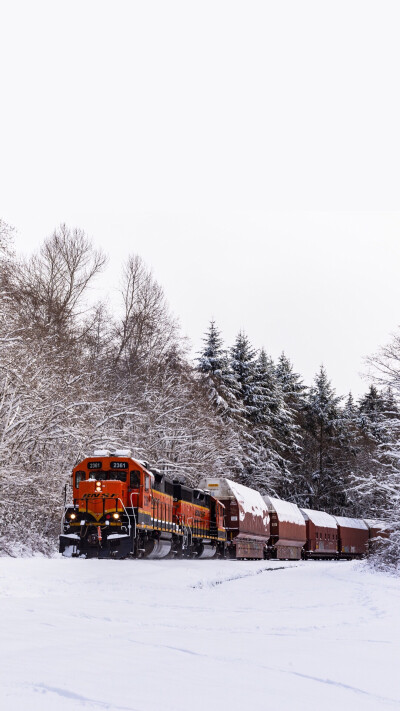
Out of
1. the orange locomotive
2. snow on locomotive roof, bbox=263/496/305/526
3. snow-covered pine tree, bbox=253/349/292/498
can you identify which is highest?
snow-covered pine tree, bbox=253/349/292/498

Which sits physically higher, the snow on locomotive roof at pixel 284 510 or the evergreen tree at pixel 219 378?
the evergreen tree at pixel 219 378

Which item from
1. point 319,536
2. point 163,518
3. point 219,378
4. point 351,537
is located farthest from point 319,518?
point 163,518

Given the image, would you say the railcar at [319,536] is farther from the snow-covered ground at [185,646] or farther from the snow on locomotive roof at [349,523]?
the snow-covered ground at [185,646]

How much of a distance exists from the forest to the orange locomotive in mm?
2530

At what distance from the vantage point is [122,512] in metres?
24.9

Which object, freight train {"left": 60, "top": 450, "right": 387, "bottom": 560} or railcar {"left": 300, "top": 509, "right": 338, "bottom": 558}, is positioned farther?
railcar {"left": 300, "top": 509, "right": 338, "bottom": 558}

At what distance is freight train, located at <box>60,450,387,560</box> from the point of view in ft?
79.8

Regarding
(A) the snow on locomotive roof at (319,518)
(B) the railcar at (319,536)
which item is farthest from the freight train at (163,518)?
(A) the snow on locomotive roof at (319,518)

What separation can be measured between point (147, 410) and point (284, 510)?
10734 mm

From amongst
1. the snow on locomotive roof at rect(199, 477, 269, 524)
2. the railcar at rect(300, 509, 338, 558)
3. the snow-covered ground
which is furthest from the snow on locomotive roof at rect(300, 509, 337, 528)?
the snow-covered ground

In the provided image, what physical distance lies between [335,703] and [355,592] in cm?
1234

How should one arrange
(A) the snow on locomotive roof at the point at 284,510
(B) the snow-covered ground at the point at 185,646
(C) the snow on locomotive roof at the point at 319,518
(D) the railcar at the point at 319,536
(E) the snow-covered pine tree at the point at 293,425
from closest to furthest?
(B) the snow-covered ground at the point at 185,646
(A) the snow on locomotive roof at the point at 284,510
(D) the railcar at the point at 319,536
(C) the snow on locomotive roof at the point at 319,518
(E) the snow-covered pine tree at the point at 293,425

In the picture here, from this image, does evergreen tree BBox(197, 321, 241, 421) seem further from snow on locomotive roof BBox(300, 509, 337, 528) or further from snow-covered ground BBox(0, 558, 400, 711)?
snow-covered ground BBox(0, 558, 400, 711)

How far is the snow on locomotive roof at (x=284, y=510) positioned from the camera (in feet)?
152
